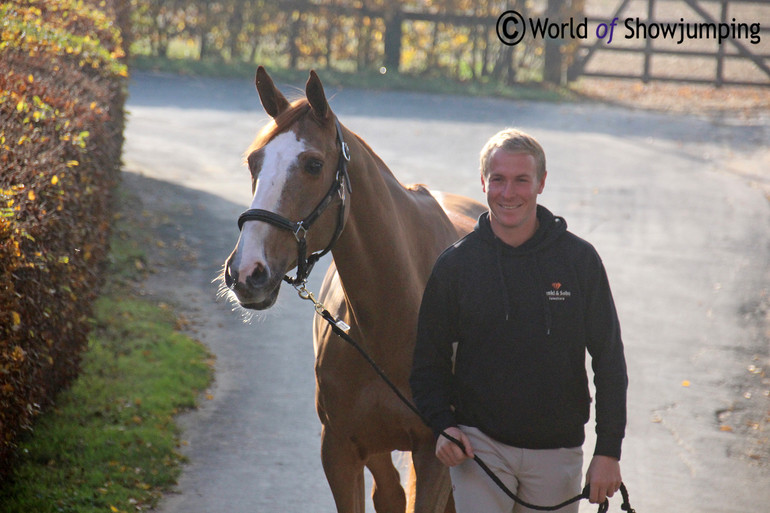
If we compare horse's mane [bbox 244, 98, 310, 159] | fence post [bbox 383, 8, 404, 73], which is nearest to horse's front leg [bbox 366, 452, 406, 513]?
horse's mane [bbox 244, 98, 310, 159]

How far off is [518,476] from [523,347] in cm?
46

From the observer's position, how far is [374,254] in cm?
348

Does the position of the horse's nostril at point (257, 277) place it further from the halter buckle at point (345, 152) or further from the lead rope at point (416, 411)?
the halter buckle at point (345, 152)

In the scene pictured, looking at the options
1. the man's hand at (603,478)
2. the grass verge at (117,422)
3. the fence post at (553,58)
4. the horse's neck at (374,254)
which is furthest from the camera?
the fence post at (553,58)

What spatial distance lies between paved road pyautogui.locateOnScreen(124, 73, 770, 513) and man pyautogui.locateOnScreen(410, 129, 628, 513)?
2.27 m

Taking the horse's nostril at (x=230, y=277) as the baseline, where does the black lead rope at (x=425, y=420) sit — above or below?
below

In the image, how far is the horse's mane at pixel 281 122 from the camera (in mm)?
3170

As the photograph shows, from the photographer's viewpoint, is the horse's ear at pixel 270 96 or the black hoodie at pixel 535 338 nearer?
the black hoodie at pixel 535 338

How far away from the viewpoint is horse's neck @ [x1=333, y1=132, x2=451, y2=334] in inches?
135

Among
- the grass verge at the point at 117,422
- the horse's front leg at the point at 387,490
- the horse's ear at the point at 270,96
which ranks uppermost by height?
the horse's ear at the point at 270,96

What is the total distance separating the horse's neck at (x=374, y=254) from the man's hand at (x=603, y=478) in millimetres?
1024

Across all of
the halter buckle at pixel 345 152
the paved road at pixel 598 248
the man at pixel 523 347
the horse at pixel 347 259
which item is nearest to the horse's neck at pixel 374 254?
the horse at pixel 347 259

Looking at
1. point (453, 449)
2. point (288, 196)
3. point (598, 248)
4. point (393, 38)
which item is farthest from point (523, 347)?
point (393, 38)

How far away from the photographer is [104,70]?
299 inches
